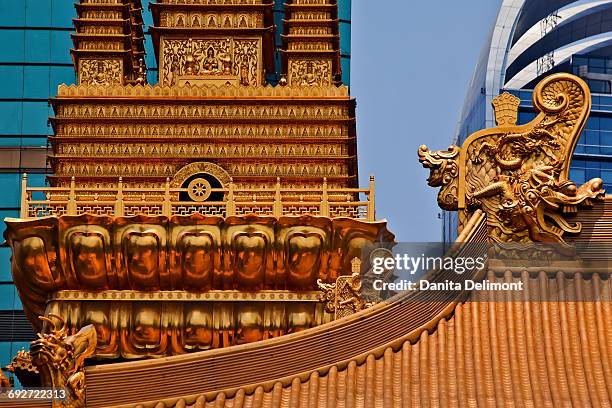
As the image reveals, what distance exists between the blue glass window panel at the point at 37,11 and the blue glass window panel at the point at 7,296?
820 cm

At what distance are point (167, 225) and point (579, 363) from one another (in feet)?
28.9

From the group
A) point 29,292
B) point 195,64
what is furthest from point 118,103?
point 29,292

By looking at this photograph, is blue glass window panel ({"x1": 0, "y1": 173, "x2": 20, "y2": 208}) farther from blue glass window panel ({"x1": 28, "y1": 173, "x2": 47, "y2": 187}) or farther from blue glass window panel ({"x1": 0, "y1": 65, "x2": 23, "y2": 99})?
blue glass window panel ({"x1": 0, "y1": 65, "x2": 23, "y2": 99})

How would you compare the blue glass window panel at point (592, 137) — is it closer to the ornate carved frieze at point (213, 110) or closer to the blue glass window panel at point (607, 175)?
the blue glass window panel at point (607, 175)

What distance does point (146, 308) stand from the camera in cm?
3238

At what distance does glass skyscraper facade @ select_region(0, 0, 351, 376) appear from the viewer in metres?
58.5

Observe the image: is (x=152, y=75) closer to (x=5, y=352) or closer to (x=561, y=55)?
(x=5, y=352)

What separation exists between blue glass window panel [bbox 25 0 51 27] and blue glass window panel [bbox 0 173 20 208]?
4.81 metres

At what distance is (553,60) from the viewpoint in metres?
77.5

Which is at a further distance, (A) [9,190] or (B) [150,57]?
(B) [150,57]

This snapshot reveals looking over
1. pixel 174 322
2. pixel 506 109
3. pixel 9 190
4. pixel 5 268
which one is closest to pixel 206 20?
pixel 174 322

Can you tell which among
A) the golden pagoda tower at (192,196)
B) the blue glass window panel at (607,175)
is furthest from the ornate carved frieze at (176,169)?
the blue glass window panel at (607,175)

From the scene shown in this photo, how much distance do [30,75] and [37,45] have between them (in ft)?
3.13

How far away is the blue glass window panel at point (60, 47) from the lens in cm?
5938
